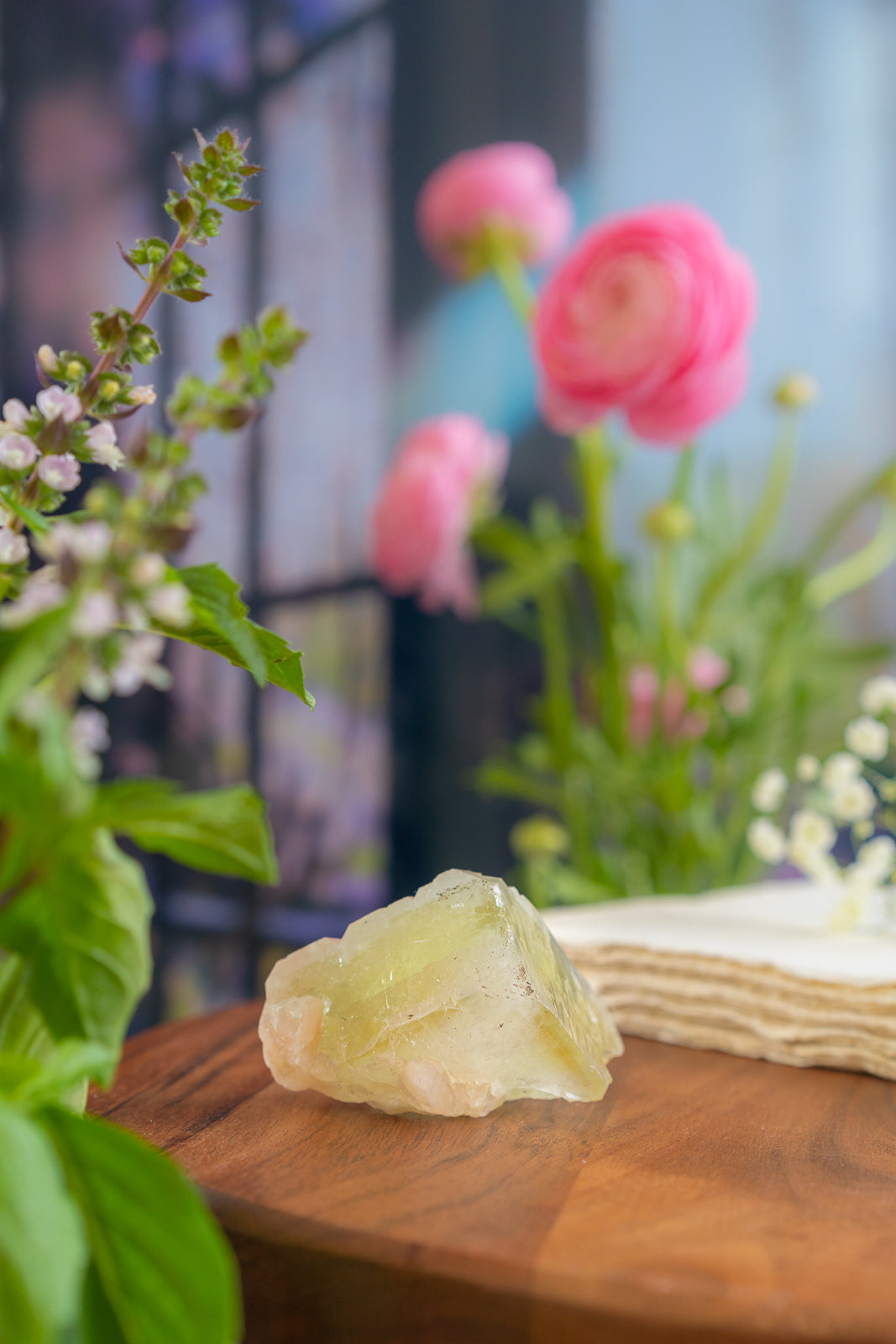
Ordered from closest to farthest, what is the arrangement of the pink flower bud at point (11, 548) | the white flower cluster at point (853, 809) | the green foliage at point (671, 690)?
the pink flower bud at point (11, 548) → the white flower cluster at point (853, 809) → the green foliage at point (671, 690)

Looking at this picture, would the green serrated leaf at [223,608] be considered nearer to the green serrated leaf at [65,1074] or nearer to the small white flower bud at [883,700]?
the green serrated leaf at [65,1074]

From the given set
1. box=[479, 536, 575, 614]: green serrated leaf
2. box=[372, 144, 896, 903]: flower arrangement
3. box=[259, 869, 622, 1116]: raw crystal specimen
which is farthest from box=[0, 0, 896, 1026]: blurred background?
box=[259, 869, 622, 1116]: raw crystal specimen

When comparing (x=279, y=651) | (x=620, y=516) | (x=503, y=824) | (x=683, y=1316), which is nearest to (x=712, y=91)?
(x=620, y=516)

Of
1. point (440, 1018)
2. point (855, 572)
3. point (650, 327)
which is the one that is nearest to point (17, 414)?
point (440, 1018)

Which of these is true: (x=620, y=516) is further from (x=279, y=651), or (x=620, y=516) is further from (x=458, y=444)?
(x=279, y=651)

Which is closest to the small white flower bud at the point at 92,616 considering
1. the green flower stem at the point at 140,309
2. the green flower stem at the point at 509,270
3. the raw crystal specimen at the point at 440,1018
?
the green flower stem at the point at 140,309
